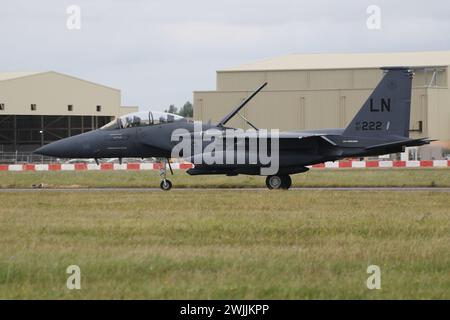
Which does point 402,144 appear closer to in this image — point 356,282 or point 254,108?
point 356,282

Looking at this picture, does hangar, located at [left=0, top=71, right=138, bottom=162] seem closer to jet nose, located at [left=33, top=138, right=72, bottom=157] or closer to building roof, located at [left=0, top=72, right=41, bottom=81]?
building roof, located at [left=0, top=72, right=41, bottom=81]

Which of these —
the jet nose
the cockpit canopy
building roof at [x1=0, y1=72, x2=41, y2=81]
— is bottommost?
the jet nose

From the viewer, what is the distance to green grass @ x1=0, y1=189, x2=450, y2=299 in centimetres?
992

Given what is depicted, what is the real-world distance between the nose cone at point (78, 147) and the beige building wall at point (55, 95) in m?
44.1

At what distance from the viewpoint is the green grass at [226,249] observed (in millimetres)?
9922

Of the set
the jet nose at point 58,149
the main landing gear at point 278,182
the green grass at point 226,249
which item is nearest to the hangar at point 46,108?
the jet nose at point 58,149

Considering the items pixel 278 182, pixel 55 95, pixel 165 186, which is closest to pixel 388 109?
pixel 278 182

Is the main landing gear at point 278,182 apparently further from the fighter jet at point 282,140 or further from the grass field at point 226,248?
the grass field at point 226,248

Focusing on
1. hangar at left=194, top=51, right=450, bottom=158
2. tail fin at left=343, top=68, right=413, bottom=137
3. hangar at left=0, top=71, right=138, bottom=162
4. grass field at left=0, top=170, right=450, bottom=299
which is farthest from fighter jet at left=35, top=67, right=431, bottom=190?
hangar at left=0, top=71, right=138, bottom=162

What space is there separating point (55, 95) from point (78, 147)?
4751 cm

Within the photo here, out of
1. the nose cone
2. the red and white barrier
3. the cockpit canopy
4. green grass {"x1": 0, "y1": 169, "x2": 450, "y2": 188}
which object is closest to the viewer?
the cockpit canopy

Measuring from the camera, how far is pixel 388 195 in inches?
929

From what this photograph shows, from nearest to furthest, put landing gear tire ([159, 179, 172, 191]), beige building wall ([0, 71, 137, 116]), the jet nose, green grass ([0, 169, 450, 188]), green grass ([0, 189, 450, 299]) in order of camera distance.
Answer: green grass ([0, 189, 450, 299]) → landing gear tire ([159, 179, 172, 191]) → the jet nose → green grass ([0, 169, 450, 188]) → beige building wall ([0, 71, 137, 116])

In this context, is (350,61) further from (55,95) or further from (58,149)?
(58,149)
